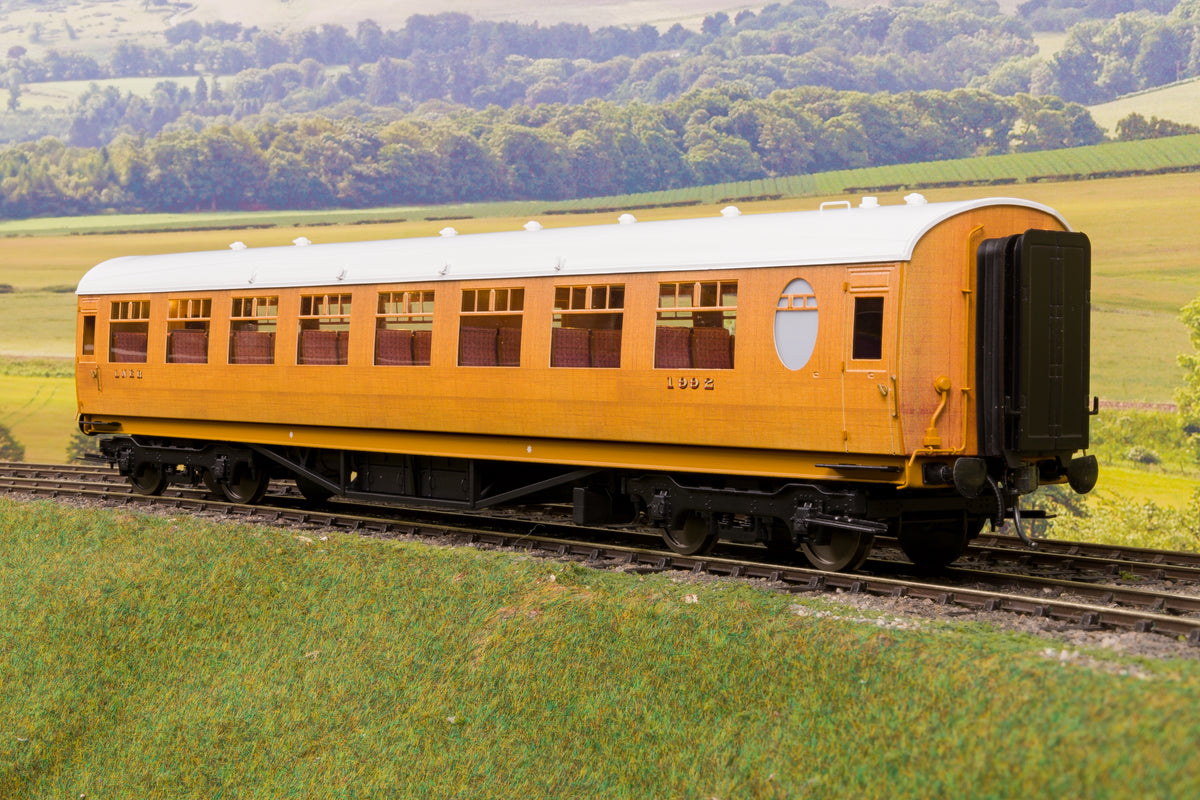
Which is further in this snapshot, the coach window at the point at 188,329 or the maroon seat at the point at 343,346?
the coach window at the point at 188,329

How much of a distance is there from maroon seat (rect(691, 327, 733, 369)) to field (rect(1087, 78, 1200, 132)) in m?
46.3

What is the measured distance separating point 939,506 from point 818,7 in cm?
8196

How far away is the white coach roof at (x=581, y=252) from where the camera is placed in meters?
10.7

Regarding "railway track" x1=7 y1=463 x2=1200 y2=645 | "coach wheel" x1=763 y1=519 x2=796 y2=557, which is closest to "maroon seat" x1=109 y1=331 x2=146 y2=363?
"railway track" x1=7 y1=463 x2=1200 y2=645

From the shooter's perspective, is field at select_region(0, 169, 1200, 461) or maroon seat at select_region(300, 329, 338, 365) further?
field at select_region(0, 169, 1200, 461)

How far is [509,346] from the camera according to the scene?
1346 cm

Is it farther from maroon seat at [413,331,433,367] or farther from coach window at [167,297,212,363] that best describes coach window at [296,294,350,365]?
coach window at [167,297,212,363]

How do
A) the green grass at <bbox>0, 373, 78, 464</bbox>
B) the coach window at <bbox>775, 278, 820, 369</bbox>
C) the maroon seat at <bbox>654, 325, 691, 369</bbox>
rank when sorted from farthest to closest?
the green grass at <bbox>0, 373, 78, 464</bbox>
the maroon seat at <bbox>654, 325, 691, 369</bbox>
the coach window at <bbox>775, 278, 820, 369</bbox>

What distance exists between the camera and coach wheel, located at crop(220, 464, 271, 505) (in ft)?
57.2

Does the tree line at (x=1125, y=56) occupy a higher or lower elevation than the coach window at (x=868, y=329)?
higher

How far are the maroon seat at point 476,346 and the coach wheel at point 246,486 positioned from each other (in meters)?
5.04

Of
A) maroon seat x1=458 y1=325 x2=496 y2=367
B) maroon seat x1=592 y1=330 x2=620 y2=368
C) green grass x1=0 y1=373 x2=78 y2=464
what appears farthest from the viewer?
green grass x1=0 y1=373 x2=78 y2=464

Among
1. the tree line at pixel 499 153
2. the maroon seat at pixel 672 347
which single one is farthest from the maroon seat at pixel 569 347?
the tree line at pixel 499 153

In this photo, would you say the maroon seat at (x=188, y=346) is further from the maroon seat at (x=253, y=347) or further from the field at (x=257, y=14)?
the field at (x=257, y=14)
